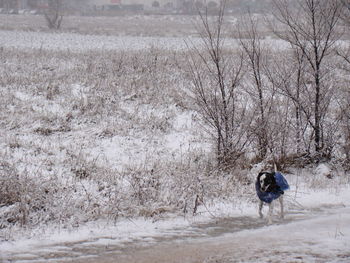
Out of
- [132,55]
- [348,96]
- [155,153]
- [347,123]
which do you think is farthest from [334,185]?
[132,55]

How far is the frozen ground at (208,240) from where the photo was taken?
6289mm

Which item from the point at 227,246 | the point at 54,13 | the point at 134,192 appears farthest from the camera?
the point at 54,13

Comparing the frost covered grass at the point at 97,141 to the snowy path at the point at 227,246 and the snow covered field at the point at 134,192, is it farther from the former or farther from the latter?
the snowy path at the point at 227,246

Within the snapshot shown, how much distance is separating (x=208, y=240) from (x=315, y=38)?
19.5ft

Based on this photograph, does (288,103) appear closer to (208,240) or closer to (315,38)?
(315,38)

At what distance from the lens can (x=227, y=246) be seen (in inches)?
263

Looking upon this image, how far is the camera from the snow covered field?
261 inches

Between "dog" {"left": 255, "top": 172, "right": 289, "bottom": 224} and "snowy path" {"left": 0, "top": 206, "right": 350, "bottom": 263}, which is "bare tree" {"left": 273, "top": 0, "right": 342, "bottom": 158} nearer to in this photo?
"snowy path" {"left": 0, "top": 206, "right": 350, "bottom": 263}

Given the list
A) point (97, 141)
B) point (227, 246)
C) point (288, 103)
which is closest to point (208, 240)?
point (227, 246)

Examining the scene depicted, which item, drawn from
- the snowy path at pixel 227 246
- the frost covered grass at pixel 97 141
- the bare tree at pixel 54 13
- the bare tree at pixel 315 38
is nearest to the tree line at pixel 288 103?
the bare tree at pixel 315 38

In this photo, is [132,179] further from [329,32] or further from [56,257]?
[329,32]

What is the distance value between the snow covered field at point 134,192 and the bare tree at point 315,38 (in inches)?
46.3

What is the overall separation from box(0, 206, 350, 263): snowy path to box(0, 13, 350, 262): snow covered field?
0.01m

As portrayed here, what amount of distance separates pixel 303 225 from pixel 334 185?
Result: 2499 millimetres
